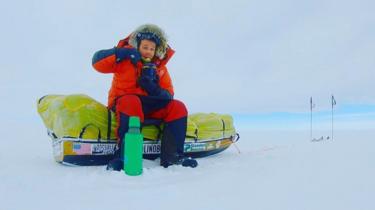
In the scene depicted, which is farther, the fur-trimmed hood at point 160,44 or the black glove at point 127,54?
the fur-trimmed hood at point 160,44

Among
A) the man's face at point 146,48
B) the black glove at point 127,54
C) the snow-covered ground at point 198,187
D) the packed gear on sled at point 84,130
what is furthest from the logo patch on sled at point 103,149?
the man's face at point 146,48

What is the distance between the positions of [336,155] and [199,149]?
1.36 m

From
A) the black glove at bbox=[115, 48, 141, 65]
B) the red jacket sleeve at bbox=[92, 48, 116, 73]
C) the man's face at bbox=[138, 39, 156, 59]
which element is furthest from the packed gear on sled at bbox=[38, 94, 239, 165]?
the man's face at bbox=[138, 39, 156, 59]

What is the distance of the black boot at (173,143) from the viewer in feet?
9.04

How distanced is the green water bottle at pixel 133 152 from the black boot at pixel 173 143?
47 cm

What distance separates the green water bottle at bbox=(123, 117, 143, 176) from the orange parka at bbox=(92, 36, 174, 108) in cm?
64

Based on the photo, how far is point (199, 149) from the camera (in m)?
3.46

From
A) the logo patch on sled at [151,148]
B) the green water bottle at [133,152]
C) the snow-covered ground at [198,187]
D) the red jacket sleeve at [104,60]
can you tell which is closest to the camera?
the snow-covered ground at [198,187]

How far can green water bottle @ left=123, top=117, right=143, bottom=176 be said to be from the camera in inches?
88.7

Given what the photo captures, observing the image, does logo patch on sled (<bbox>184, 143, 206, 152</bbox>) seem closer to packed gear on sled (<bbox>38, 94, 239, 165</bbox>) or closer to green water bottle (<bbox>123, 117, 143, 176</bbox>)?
packed gear on sled (<bbox>38, 94, 239, 165</bbox>)

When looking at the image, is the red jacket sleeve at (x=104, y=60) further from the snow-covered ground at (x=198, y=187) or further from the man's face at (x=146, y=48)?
the snow-covered ground at (x=198, y=187)

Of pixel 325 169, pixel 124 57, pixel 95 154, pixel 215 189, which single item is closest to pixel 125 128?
pixel 95 154

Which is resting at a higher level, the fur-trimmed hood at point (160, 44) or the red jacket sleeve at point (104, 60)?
the fur-trimmed hood at point (160, 44)

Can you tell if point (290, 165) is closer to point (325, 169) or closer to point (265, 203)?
point (325, 169)
